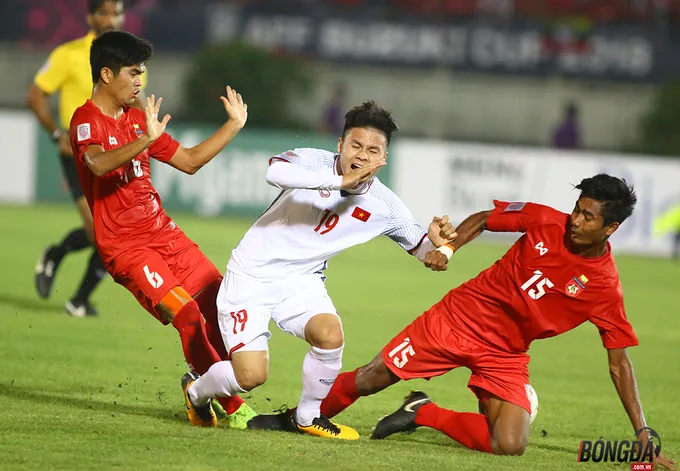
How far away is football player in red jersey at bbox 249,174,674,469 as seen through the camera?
18.4ft

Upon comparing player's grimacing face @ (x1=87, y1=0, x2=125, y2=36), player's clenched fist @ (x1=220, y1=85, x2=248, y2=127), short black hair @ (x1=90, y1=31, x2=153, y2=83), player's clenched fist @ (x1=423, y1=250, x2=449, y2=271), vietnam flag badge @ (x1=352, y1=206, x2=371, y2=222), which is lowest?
player's clenched fist @ (x1=423, y1=250, x2=449, y2=271)

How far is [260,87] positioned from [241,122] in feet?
54.9

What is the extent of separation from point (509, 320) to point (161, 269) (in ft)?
6.14

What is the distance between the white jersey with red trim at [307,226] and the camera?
5742 millimetres

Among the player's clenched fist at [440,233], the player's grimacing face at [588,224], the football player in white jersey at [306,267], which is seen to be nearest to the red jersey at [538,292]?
the player's grimacing face at [588,224]

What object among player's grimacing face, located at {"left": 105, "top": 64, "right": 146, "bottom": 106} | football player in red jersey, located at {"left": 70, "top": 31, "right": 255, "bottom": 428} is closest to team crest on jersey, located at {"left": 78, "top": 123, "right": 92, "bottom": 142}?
football player in red jersey, located at {"left": 70, "top": 31, "right": 255, "bottom": 428}

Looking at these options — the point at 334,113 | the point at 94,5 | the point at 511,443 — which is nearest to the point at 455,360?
the point at 511,443

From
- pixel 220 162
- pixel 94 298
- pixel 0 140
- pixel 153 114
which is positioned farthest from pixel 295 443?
pixel 0 140

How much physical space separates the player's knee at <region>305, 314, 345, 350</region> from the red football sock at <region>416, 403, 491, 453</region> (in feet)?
2.15

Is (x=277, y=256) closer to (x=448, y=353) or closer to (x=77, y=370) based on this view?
(x=448, y=353)

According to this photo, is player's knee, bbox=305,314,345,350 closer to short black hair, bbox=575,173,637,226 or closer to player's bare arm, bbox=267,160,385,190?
player's bare arm, bbox=267,160,385,190

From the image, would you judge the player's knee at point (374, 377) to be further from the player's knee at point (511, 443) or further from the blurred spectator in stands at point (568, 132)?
the blurred spectator in stands at point (568, 132)

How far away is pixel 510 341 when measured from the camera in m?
5.90

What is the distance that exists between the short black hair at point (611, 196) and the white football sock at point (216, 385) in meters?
2.00
